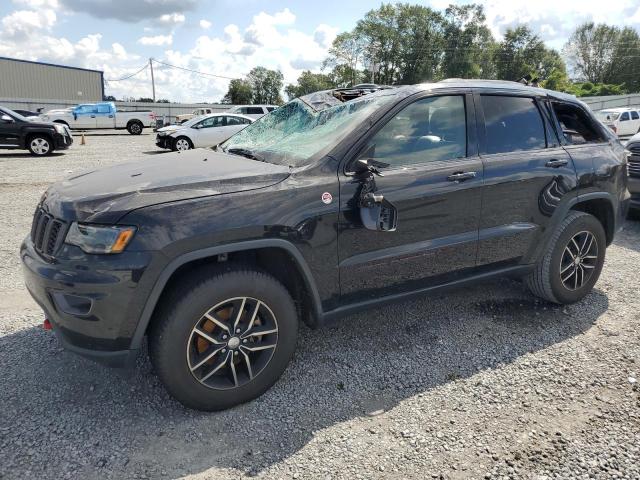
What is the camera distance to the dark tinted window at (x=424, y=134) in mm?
2980

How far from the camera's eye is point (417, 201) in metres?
2.97

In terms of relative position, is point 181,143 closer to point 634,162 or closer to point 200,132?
point 200,132

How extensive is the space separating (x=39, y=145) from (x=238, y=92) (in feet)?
224

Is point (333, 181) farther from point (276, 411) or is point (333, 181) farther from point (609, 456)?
point (609, 456)

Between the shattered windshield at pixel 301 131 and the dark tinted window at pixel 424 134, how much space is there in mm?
168

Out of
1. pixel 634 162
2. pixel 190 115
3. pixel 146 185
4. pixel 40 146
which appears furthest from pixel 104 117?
pixel 146 185

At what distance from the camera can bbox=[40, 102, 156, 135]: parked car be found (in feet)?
88.0

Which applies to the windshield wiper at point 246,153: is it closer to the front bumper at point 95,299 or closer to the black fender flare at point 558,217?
the front bumper at point 95,299

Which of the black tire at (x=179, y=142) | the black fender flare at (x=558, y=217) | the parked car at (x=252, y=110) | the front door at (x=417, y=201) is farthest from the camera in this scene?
the parked car at (x=252, y=110)

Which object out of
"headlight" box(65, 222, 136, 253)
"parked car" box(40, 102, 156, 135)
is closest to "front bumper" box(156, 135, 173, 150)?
"parked car" box(40, 102, 156, 135)

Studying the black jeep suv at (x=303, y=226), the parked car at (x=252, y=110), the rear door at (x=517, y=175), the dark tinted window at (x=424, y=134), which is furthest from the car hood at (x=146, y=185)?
the parked car at (x=252, y=110)

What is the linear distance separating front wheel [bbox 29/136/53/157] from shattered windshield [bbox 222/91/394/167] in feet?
41.8

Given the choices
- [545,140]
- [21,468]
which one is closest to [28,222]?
[21,468]

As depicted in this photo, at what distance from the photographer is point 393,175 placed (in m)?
2.91
